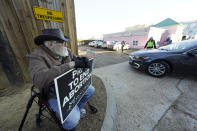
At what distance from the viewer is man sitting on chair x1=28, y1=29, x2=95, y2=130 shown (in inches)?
33.8

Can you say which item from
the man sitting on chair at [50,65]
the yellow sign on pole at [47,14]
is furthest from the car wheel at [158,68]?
the yellow sign on pole at [47,14]

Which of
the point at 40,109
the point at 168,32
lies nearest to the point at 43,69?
the point at 40,109

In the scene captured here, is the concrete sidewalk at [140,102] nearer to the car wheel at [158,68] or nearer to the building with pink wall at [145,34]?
the car wheel at [158,68]

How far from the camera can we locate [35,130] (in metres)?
1.28

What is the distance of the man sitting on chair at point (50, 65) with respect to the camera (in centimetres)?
86

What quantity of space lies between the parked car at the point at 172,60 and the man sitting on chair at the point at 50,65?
292 centimetres

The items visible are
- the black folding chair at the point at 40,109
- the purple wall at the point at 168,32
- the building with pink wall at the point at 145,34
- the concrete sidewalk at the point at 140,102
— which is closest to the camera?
the black folding chair at the point at 40,109

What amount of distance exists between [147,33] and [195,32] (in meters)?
25.2

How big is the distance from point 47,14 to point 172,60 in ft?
13.8

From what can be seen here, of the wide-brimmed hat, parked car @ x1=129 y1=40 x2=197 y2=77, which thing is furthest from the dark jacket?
parked car @ x1=129 y1=40 x2=197 y2=77

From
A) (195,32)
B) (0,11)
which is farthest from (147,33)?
(195,32)

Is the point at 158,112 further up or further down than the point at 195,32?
further down

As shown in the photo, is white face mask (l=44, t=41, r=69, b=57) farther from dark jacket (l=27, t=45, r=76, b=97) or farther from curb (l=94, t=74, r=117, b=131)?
curb (l=94, t=74, r=117, b=131)

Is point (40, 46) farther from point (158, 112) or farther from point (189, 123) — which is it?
point (189, 123)
